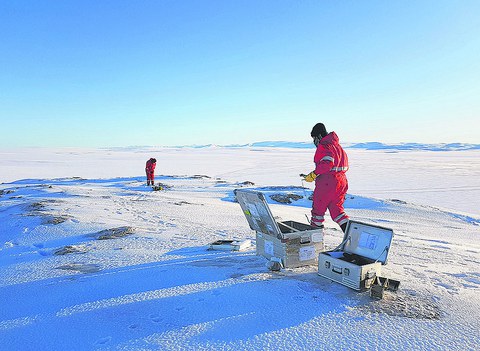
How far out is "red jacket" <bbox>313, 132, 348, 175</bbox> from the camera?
4.70m

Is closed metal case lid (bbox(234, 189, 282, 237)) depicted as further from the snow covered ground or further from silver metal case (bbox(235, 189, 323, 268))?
the snow covered ground

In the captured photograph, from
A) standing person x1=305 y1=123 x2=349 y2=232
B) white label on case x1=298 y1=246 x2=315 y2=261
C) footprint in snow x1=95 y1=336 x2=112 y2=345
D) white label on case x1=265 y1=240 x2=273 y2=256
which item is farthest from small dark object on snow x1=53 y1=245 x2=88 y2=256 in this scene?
standing person x1=305 y1=123 x2=349 y2=232

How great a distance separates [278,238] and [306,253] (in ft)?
1.38

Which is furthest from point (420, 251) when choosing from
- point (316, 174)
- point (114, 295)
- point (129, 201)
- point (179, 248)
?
point (129, 201)

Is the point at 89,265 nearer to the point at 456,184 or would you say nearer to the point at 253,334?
the point at 253,334

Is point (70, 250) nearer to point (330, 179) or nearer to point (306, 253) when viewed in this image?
point (306, 253)

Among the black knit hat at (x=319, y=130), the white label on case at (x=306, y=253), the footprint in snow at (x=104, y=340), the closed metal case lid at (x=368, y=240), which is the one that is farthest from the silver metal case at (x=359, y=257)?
the footprint in snow at (x=104, y=340)

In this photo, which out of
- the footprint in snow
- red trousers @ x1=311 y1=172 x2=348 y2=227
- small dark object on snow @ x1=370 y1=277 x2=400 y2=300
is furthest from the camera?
red trousers @ x1=311 y1=172 x2=348 y2=227

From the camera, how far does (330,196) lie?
4.80 m

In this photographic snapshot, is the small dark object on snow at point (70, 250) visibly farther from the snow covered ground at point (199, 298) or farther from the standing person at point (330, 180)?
the standing person at point (330, 180)

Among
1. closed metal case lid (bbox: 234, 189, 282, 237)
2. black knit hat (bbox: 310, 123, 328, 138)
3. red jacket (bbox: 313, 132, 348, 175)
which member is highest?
black knit hat (bbox: 310, 123, 328, 138)

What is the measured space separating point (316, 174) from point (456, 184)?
26.7 metres

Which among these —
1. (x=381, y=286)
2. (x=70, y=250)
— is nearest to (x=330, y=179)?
(x=381, y=286)

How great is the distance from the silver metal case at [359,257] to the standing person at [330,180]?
0.40 m
